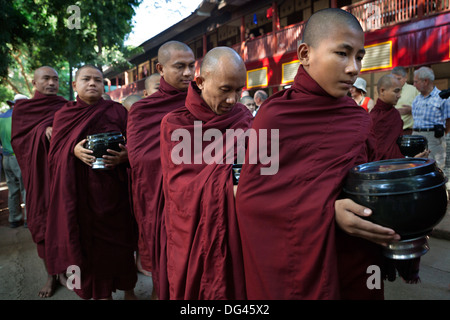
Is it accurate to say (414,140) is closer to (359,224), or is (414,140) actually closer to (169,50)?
(359,224)

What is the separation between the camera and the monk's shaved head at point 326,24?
1.19 m

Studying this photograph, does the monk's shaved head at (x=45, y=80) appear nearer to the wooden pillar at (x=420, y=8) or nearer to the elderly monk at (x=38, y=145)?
the elderly monk at (x=38, y=145)

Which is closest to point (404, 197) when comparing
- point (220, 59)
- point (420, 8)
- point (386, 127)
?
point (220, 59)

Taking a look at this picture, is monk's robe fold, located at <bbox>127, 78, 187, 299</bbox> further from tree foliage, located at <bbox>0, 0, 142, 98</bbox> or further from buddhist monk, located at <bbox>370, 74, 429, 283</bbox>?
tree foliage, located at <bbox>0, 0, 142, 98</bbox>

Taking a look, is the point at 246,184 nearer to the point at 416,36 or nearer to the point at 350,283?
the point at 350,283

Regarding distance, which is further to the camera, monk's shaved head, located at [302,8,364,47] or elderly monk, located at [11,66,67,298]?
elderly monk, located at [11,66,67,298]

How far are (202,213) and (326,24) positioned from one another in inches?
32.0

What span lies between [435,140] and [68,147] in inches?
176

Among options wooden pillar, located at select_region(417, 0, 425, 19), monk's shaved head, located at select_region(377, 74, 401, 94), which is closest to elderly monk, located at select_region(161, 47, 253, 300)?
monk's shaved head, located at select_region(377, 74, 401, 94)

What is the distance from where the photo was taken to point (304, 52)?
1287 mm

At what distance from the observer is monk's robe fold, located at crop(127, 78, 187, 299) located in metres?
2.09

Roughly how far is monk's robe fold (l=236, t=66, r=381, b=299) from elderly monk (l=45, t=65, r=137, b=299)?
145cm

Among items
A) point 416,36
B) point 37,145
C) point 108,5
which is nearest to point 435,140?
point 416,36

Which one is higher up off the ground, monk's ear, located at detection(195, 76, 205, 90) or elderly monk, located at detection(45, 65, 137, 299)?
monk's ear, located at detection(195, 76, 205, 90)
